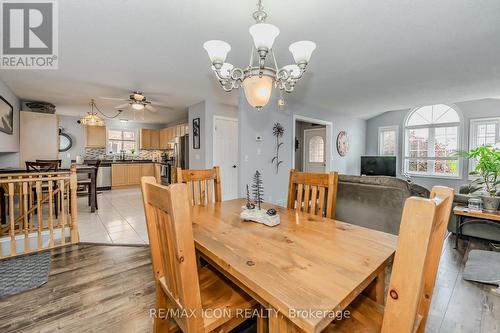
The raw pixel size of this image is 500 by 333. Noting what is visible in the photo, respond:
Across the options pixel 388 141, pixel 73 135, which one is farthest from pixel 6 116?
pixel 388 141

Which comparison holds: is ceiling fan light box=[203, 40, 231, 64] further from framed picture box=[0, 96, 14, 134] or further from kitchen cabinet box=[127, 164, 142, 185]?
kitchen cabinet box=[127, 164, 142, 185]

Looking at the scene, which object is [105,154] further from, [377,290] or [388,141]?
[388,141]

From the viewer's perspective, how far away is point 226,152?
4.69 meters

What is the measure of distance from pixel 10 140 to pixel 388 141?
8.83 meters

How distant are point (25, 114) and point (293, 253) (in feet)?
19.7

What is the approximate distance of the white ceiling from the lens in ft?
5.78

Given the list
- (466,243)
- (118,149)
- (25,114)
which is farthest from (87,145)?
(466,243)

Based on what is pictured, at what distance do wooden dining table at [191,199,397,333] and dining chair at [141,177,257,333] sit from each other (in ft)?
0.42

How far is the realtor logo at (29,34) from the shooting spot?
179 cm

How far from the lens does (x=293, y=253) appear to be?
100cm

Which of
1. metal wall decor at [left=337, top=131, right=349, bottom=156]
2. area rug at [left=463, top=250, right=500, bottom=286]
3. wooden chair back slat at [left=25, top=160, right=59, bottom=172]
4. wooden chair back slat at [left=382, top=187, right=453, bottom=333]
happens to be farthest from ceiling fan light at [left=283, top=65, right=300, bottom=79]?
metal wall decor at [left=337, top=131, right=349, bottom=156]

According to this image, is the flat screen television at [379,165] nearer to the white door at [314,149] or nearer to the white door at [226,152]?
the white door at [314,149]

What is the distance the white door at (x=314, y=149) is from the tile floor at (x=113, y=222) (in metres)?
4.78

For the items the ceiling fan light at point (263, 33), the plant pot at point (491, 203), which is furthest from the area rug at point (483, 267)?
the ceiling fan light at point (263, 33)
